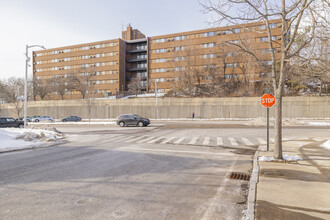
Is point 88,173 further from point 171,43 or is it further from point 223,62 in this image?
point 171,43

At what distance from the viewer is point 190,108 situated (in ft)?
136

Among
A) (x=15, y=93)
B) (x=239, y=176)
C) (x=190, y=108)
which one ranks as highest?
(x=15, y=93)

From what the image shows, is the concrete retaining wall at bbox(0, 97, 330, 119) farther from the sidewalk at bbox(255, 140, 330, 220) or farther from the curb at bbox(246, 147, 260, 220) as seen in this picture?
the curb at bbox(246, 147, 260, 220)

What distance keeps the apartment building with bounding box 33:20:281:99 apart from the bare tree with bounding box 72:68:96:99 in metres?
0.34

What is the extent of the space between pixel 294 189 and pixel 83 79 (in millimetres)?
65984

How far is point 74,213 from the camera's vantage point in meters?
3.99

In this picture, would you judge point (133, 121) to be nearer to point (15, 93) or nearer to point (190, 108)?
point (190, 108)

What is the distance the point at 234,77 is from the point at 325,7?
48199mm

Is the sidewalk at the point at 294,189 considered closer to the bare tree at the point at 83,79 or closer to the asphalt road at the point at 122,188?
the asphalt road at the point at 122,188

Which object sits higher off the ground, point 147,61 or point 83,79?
point 147,61

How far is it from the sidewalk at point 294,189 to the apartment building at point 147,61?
42.5 meters

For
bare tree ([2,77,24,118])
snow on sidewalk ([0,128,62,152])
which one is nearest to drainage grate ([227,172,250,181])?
snow on sidewalk ([0,128,62,152])

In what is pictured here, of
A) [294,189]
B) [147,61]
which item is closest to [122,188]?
[294,189]

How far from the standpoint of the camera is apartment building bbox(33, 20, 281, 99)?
173ft
